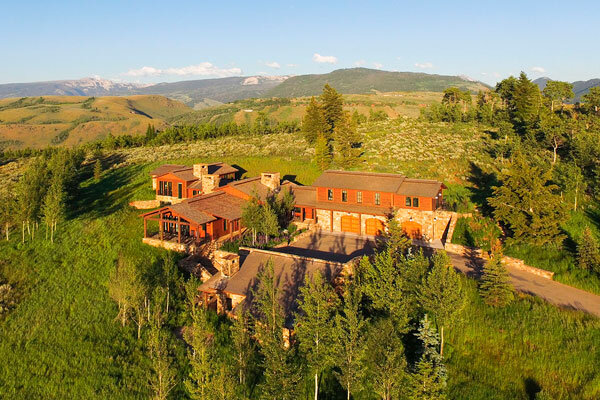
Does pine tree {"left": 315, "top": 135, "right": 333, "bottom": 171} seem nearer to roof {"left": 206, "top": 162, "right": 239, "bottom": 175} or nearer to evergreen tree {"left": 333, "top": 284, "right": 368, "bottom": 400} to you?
roof {"left": 206, "top": 162, "right": 239, "bottom": 175}

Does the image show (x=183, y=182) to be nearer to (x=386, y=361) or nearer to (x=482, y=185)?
(x=386, y=361)

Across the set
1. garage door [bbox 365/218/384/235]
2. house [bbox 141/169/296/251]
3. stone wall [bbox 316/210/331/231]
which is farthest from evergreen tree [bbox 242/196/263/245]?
garage door [bbox 365/218/384/235]

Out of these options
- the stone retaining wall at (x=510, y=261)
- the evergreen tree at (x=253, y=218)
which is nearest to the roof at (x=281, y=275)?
the evergreen tree at (x=253, y=218)

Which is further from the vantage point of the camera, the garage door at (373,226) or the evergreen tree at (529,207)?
the garage door at (373,226)

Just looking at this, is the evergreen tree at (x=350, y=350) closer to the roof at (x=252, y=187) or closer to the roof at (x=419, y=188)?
the roof at (x=419, y=188)

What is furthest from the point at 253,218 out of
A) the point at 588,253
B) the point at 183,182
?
Result: the point at 588,253

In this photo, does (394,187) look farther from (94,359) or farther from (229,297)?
(94,359)

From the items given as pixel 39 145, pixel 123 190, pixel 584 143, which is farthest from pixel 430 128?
pixel 39 145
